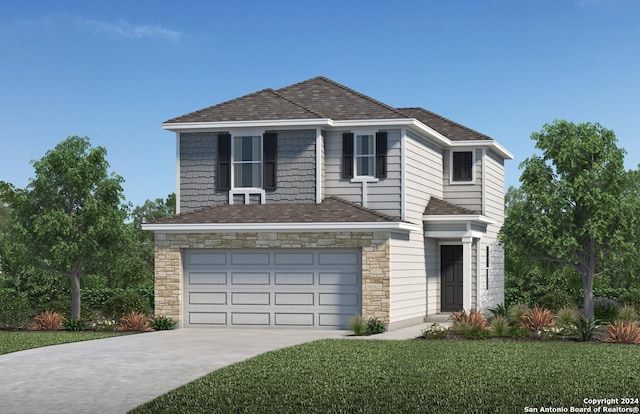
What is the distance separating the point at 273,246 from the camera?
1084 inches

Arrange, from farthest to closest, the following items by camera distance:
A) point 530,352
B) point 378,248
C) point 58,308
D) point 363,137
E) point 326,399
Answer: point 58,308
point 363,137
point 378,248
point 530,352
point 326,399

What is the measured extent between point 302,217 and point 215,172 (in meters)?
3.83

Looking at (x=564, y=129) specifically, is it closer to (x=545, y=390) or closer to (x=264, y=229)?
(x=264, y=229)

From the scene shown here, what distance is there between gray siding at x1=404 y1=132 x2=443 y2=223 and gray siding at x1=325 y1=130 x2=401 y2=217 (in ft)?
1.24

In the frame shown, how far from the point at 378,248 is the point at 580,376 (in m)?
11.1

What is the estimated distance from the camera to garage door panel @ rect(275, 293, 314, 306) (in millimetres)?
27516

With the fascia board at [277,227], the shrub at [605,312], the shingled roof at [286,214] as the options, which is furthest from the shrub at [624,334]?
the shingled roof at [286,214]

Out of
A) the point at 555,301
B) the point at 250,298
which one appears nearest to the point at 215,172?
the point at 250,298

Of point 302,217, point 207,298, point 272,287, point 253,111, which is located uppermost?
point 253,111

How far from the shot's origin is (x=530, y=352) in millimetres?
20172

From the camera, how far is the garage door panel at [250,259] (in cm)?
2781

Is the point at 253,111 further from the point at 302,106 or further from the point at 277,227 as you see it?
the point at 277,227

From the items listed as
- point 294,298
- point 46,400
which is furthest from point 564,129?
point 46,400

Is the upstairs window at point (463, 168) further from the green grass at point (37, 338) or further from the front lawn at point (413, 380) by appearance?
the green grass at point (37, 338)
